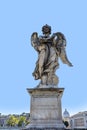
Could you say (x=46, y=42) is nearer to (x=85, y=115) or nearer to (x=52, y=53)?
(x=52, y=53)

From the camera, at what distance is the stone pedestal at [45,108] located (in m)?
8.92

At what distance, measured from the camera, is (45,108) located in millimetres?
9211

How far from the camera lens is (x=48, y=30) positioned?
1048 cm

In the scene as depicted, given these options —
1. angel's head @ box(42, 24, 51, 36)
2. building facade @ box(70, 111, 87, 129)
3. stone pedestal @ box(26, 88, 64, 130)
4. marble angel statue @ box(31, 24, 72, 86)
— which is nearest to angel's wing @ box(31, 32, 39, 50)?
marble angel statue @ box(31, 24, 72, 86)

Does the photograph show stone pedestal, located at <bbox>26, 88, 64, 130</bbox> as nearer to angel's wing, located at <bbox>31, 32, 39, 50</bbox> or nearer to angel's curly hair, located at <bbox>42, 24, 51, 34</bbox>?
angel's wing, located at <bbox>31, 32, 39, 50</bbox>

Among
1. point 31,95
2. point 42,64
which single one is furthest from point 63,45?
point 31,95

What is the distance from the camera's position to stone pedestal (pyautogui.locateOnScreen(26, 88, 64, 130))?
8.92 m

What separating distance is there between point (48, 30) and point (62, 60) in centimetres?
135

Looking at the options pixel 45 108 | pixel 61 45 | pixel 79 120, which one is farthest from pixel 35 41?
pixel 79 120

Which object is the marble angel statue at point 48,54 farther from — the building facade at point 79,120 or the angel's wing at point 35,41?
the building facade at point 79,120

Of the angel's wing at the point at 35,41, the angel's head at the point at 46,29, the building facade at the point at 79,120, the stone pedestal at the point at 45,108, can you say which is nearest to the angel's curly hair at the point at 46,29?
the angel's head at the point at 46,29

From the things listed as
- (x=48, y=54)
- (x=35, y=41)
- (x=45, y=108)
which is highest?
(x=35, y=41)

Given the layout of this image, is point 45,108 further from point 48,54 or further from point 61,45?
point 61,45

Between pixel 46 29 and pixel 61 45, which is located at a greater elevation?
pixel 46 29
